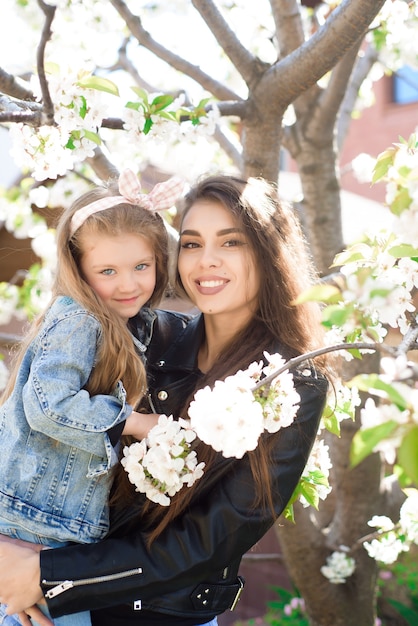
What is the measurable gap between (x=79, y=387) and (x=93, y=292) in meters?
0.30

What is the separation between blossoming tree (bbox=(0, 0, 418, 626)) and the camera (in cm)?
124

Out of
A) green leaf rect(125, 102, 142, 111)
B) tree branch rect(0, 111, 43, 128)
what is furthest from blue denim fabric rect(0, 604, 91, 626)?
green leaf rect(125, 102, 142, 111)

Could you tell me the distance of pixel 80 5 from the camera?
12.2 feet

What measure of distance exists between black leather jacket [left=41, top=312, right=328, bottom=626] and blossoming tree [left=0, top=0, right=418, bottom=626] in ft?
0.82

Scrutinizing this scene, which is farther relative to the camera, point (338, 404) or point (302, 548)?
point (302, 548)

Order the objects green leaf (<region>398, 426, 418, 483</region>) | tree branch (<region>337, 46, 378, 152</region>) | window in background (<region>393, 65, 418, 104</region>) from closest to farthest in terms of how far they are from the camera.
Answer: green leaf (<region>398, 426, 418, 483</region>) → tree branch (<region>337, 46, 378, 152</region>) → window in background (<region>393, 65, 418, 104</region>)

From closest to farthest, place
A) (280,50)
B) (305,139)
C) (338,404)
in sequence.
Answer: (338,404) < (280,50) < (305,139)

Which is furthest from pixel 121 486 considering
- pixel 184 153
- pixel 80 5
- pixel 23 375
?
pixel 184 153

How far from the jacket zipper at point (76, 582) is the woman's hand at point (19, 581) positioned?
0.04m

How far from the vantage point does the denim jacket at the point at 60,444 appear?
187 centimetres

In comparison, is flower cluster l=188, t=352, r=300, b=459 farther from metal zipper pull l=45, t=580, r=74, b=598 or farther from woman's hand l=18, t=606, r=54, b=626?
woman's hand l=18, t=606, r=54, b=626

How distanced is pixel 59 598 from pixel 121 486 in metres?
0.31

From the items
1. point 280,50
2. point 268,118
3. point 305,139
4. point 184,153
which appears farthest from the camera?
point 184,153

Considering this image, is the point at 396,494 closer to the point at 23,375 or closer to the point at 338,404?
the point at 338,404
